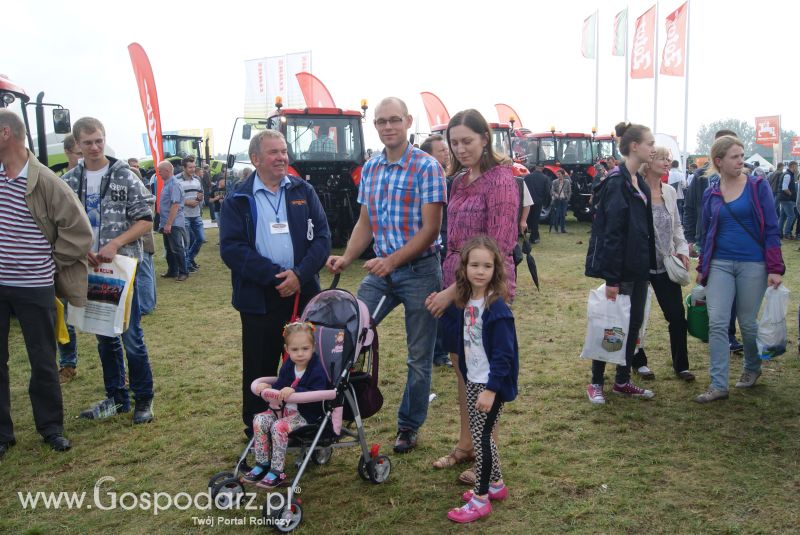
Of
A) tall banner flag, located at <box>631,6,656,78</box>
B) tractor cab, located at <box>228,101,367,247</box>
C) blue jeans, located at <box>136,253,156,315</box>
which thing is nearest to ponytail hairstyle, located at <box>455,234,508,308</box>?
blue jeans, located at <box>136,253,156,315</box>

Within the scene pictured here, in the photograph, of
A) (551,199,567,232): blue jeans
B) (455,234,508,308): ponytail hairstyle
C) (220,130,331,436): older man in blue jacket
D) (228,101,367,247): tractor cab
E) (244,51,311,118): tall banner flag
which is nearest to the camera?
(455,234,508,308): ponytail hairstyle

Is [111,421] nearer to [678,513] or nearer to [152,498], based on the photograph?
[152,498]

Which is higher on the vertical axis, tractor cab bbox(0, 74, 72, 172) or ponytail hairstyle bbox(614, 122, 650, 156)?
tractor cab bbox(0, 74, 72, 172)

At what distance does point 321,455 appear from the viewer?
368 cm

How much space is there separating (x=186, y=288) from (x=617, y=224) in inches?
276

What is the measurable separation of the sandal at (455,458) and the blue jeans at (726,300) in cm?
203

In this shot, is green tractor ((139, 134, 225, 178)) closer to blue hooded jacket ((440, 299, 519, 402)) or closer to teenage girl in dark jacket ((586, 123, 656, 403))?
teenage girl in dark jacket ((586, 123, 656, 403))

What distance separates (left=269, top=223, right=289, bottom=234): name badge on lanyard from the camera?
354 cm

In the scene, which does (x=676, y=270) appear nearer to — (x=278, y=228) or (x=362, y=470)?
(x=362, y=470)

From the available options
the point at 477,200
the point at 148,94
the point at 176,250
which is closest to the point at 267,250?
the point at 477,200

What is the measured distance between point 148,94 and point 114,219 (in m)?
10.2

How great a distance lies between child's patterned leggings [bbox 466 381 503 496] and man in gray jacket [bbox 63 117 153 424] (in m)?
2.43

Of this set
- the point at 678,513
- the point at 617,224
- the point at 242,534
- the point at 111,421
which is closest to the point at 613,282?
the point at 617,224

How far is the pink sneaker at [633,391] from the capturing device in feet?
15.4
